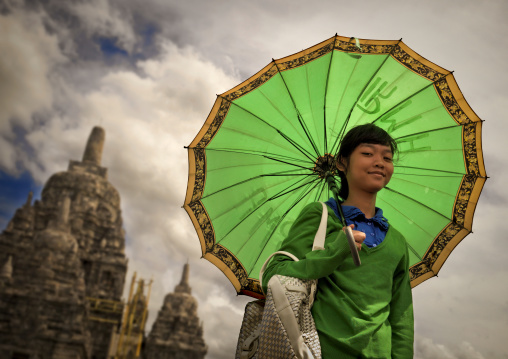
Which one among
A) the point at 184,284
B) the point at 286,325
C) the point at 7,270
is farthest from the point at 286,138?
the point at 184,284

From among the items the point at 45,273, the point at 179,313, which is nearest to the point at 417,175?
the point at 45,273

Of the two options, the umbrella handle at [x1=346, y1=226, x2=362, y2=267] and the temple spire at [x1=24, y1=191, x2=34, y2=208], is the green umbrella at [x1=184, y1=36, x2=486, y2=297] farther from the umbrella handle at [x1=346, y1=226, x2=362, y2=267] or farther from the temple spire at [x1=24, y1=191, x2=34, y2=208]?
the temple spire at [x1=24, y1=191, x2=34, y2=208]

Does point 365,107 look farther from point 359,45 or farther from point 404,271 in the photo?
point 404,271

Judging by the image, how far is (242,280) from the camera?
3348 millimetres

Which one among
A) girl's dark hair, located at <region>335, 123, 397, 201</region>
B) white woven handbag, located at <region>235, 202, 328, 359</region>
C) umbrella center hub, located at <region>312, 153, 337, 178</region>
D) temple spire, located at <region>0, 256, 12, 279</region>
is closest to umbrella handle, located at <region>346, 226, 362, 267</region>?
white woven handbag, located at <region>235, 202, 328, 359</region>

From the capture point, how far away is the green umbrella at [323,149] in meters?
3.23

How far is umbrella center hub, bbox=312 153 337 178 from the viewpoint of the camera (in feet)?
10.9

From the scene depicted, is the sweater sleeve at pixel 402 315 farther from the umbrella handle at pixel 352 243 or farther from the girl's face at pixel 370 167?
the umbrella handle at pixel 352 243

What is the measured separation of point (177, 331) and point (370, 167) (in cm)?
4328

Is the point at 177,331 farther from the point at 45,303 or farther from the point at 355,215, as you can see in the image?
the point at 355,215

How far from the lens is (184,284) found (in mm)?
47844

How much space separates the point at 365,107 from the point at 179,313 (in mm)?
43612

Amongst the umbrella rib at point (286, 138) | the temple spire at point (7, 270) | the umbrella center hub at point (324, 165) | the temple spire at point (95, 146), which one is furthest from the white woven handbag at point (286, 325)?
the temple spire at point (95, 146)

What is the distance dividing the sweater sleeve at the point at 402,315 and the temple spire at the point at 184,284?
45999 millimetres
